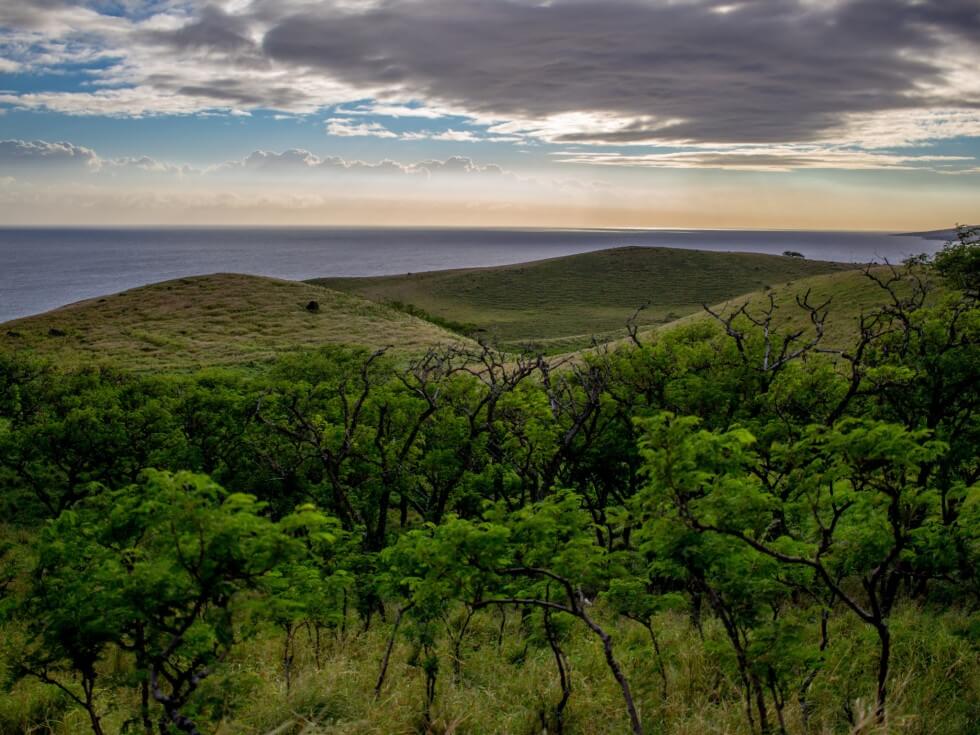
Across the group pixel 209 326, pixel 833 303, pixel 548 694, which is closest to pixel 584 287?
pixel 833 303

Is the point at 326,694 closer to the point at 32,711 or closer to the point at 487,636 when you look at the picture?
the point at 32,711

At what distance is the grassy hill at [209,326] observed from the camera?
68.1 meters

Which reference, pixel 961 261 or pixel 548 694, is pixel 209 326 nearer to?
pixel 961 261

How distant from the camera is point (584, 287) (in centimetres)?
14750

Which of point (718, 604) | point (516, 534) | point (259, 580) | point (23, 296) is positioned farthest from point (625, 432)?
point (23, 296)

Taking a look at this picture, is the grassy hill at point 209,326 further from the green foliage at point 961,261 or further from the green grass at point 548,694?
the green grass at point 548,694

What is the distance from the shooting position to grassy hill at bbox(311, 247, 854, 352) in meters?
121

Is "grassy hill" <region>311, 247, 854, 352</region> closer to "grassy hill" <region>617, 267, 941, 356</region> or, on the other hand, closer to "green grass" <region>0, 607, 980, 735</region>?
"grassy hill" <region>617, 267, 941, 356</region>

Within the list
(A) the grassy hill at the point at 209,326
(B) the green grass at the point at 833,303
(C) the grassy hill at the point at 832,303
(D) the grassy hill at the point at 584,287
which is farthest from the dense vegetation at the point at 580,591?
(D) the grassy hill at the point at 584,287

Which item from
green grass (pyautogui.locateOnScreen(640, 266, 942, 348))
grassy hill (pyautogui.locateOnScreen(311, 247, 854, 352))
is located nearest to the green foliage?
green grass (pyautogui.locateOnScreen(640, 266, 942, 348))

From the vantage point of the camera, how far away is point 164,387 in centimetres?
2953

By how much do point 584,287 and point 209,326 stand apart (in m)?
85.3

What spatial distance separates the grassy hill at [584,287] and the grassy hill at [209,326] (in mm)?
23719

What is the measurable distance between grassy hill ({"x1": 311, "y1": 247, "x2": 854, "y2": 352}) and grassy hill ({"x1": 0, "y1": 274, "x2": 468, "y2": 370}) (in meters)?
23.7
